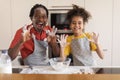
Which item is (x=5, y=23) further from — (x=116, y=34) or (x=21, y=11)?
(x=116, y=34)

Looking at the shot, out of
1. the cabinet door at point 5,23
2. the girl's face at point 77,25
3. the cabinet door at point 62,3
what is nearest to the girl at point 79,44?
the girl's face at point 77,25

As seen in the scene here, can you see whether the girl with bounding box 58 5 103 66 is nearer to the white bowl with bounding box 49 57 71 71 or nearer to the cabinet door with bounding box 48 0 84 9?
the white bowl with bounding box 49 57 71 71

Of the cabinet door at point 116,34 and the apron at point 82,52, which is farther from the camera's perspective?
the cabinet door at point 116,34

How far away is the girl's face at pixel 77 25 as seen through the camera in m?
1.87

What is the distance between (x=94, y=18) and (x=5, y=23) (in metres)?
1.20

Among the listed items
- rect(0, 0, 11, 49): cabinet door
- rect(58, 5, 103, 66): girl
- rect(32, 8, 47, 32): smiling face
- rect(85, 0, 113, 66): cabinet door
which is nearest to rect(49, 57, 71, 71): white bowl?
rect(58, 5, 103, 66): girl

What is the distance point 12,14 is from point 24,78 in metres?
2.25

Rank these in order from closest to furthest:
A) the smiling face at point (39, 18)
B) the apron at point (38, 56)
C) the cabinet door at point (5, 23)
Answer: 1. the apron at point (38, 56)
2. the smiling face at point (39, 18)
3. the cabinet door at point (5, 23)

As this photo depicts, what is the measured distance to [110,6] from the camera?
285 cm

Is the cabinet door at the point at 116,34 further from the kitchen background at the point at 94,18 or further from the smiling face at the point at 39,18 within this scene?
the smiling face at the point at 39,18

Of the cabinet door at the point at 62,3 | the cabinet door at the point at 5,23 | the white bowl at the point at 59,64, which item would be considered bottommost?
the white bowl at the point at 59,64

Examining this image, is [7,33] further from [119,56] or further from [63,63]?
[63,63]

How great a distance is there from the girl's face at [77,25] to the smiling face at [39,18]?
25 centimetres

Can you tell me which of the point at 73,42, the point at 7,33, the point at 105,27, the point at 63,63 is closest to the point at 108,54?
the point at 105,27
